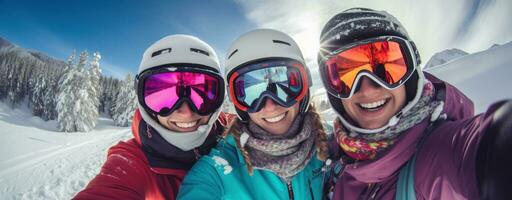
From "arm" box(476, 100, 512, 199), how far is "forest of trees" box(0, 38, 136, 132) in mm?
39927

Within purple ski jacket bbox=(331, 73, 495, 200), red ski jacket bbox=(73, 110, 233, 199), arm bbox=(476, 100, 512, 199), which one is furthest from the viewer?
red ski jacket bbox=(73, 110, 233, 199)

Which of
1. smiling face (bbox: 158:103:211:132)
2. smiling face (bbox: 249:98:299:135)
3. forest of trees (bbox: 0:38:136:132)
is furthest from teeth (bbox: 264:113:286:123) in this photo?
forest of trees (bbox: 0:38:136:132)

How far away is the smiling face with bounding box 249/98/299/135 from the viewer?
2.68m

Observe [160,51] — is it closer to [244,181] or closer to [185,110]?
[185,110]

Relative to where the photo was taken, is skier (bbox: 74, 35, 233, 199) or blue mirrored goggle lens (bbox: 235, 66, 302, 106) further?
A: blue mirrored goggle lens (bbox: 235, 66, 302, 106)

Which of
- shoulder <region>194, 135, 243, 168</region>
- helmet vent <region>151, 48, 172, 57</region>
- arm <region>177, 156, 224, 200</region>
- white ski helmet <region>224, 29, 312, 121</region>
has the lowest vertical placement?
arm <region>177, 156, 224, 200</region>

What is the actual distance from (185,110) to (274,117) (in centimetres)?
113

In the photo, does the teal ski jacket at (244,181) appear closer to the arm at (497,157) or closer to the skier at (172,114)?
the skier at (172,114)

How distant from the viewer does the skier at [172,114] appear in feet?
8.73

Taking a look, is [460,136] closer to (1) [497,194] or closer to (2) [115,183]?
(1) [497,194]

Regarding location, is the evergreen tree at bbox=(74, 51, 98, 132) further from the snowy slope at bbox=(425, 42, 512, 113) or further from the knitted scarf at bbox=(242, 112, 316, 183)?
the knitted scarf at bbox=(242, 112, 316, 183)

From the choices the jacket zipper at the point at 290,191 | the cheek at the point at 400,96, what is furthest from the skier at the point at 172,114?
the cheek at the point at 400,96

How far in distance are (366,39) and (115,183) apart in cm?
232

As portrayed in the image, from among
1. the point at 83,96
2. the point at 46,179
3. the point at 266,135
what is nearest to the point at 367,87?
the point at 266,135
